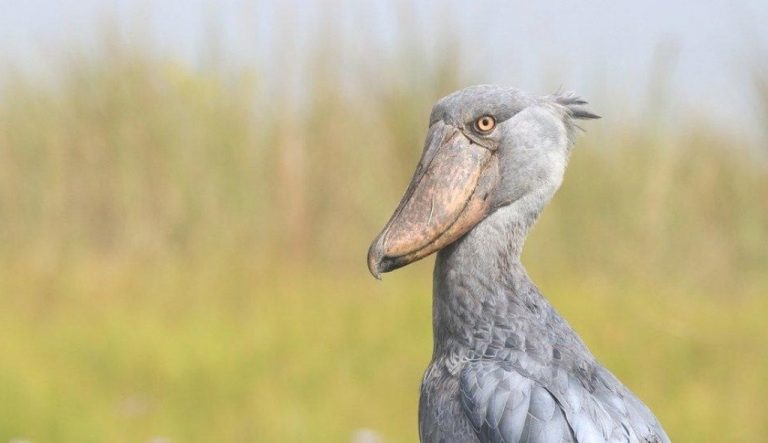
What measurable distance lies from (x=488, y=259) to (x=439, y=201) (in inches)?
7.7

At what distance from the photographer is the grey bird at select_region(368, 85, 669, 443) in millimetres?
3064

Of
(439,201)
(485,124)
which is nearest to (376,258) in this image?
(439,201)

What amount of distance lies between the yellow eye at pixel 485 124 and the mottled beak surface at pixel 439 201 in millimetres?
42

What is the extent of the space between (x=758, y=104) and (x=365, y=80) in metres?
2.87

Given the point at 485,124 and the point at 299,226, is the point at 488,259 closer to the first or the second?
the point at 485,124

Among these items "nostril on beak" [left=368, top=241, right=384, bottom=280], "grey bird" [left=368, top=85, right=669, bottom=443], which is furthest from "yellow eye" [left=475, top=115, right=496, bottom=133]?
"nostril on beak" [left=368, top=241, right=384, bottom=280]

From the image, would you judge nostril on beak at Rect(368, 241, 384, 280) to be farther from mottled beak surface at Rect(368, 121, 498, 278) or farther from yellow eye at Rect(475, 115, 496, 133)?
yellow eye at Rect(475, 115, 496, 133)

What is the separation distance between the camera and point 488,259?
3.37 metres

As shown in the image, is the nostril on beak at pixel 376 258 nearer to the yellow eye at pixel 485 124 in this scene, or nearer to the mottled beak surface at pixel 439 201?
the mottled beak surface at pixel 439 201

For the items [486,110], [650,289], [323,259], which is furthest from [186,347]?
[486,110]

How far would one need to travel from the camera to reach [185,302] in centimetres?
777

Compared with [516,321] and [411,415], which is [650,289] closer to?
[411,415]

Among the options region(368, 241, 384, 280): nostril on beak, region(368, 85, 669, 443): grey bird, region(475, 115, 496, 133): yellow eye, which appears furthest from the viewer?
region(475, 115, 496, 133): yellow eye

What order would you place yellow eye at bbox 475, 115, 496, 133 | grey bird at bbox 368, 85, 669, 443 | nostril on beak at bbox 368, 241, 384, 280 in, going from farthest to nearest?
yellow eye at bbox 475, 115, 496, 133 < nostril on beak at bbox 368, 241, 384, 280 < grey bird at bbox 368, 85, 669, 443
